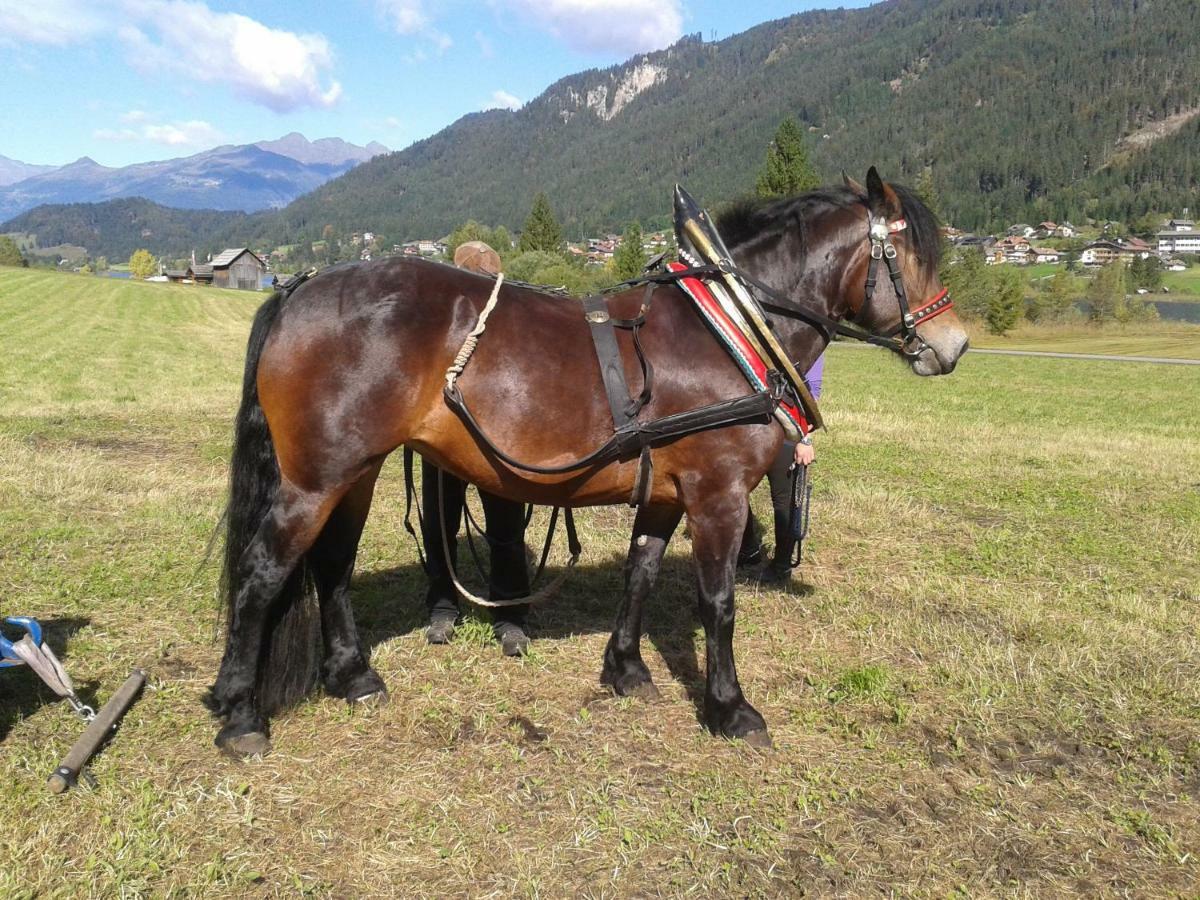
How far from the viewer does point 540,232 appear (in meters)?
69.6

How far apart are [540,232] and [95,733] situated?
6977cm

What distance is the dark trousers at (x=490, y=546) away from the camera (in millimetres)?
4535

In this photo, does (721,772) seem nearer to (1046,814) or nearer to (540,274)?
(1046,814)

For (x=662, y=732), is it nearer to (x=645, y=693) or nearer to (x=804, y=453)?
(x=645, y=693)

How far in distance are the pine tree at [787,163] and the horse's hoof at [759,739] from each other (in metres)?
34.4

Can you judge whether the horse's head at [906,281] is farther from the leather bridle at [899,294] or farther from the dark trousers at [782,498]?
the dark trousers at [782,498]

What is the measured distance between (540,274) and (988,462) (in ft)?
144

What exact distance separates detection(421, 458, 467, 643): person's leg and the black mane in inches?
86.8

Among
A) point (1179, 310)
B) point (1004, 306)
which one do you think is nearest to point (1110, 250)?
point (1179, 310)

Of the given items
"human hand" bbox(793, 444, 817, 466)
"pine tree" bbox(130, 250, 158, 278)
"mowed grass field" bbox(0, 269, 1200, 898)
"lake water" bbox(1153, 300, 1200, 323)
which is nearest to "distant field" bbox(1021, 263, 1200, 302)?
"lake water" bbox(1153, 300, 1200, 323)

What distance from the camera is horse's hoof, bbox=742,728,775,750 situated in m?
3.47

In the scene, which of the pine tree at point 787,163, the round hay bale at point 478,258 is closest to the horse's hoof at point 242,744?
the round hay bale at point 478,258

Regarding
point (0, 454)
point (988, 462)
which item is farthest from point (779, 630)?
point (0, 454)

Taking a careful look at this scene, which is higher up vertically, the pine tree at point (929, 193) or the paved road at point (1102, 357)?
the pine tree at point (929, 193)
